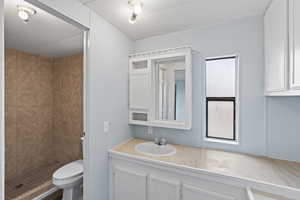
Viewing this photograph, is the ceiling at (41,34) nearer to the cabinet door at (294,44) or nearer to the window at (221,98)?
the window at (221,98)

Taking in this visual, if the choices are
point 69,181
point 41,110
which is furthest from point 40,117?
point 69,181

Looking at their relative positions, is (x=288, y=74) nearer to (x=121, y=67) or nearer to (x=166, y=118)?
(x=166, y=118)

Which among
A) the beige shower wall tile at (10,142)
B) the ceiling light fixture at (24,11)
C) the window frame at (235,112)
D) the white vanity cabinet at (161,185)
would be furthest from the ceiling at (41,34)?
the window frame at (235,112)

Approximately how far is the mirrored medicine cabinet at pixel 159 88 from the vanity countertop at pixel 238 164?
0.37 m

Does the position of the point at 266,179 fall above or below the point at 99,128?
below

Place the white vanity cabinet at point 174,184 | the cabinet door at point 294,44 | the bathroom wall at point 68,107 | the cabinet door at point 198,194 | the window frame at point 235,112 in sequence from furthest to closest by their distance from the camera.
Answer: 1. the bathroom wall at point 68,107
2. the window frame at point 235,112
3. the cabinet door at point 198,194
4. the white vanity cabinet at point 174,184
5. the cabinet door at point 294,44

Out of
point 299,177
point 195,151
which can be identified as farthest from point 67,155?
point 299,177

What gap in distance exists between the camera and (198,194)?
1183 mm

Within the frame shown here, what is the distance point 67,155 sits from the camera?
264 cm

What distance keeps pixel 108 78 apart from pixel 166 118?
92 cm

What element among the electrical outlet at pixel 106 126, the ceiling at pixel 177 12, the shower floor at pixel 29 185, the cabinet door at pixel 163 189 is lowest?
the shower floor at pixel 29 185

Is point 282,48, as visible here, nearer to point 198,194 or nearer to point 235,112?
point 235,112

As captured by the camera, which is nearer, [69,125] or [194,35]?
[194,35]

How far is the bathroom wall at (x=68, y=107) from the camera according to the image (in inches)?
99.5
